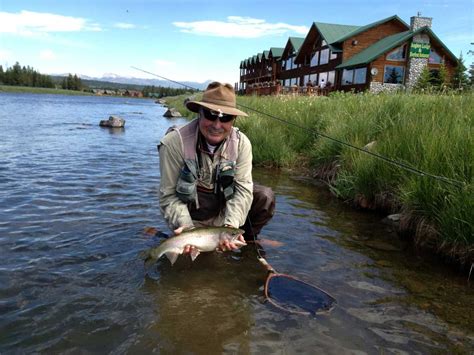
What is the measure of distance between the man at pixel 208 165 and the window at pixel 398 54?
36241 mm

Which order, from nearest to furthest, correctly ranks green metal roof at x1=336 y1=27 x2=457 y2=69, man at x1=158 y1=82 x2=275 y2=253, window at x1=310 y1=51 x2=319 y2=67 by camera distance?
1. man at x1=158 y1=82 x2=275 y2=253
2. green metal roof at x1=336 y1=27 x2=457 y2=69
3. window at x1=310 y1=51 x2=319 y2=67

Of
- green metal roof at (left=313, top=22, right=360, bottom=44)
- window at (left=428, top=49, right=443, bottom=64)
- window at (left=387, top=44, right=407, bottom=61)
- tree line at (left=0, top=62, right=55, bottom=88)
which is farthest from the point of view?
tree line at (left=0, top=62, right=55, bottom=88)

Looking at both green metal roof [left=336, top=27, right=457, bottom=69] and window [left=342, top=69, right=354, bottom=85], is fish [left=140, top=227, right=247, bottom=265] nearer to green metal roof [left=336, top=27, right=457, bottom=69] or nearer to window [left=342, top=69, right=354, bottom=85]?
green metal roof [left=336, top=27, right=457, bottom=69]

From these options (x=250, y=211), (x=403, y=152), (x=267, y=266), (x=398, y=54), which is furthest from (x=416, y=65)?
(x=267, y=266)

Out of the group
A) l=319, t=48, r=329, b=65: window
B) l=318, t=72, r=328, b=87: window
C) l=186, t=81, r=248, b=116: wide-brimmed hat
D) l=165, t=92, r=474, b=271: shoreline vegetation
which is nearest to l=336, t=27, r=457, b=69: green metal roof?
l=319, t=48, r=329, b=65: window

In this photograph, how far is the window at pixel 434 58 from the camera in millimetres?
37428

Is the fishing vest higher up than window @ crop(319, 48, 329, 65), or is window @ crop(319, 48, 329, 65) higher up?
window @ crop(319, 48, 329, 65)

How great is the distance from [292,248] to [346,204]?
274cm

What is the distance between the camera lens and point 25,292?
13.3 feet

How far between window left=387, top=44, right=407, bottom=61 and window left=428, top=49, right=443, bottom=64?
265 centimetres

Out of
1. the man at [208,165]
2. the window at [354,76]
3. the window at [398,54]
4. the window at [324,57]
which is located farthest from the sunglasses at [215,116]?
the window at [324,57]

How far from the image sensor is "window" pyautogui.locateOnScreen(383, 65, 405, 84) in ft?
121

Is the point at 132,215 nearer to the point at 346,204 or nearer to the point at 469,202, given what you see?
the point at 346,204

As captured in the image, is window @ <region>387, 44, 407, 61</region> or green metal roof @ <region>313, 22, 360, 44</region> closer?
window @ <region>387, 44, 407, 61</region>
